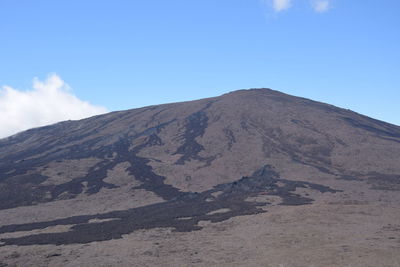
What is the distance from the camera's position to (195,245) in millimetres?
31484

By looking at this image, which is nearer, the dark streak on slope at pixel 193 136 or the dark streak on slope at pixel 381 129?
the dark streak on slope at pixel 193 136

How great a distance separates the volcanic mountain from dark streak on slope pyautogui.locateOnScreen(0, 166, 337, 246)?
21cm

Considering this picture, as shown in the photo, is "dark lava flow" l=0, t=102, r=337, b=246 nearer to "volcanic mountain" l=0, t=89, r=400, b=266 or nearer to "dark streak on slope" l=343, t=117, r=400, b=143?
"volcanic mountain" l=0, t=89, r=400, b=266

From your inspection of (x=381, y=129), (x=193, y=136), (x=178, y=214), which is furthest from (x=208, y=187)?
(x=381, y=129)

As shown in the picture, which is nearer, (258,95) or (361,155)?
(361,155)

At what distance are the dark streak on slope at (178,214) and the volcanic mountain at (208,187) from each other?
0.69 ft

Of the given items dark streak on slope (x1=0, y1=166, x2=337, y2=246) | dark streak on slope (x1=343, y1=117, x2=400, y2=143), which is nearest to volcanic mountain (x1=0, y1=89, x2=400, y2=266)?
dark streak on slope (x1=0, y1=166, x2=337, y2=246)

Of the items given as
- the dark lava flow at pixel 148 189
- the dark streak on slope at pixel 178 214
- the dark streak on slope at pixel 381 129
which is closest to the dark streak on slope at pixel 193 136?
the dark lava flow at pixel 148 189

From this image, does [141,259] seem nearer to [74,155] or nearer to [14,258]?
[14,258]

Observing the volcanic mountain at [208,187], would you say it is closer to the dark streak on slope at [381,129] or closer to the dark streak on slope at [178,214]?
the dark streak on slope at [178,214]

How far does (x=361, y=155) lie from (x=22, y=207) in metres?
61.1

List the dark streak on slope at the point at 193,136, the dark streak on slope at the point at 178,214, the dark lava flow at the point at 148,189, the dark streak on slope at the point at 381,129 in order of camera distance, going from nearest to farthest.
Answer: the dark streak on slope at the point at 178,214 < the dark lava flow at the point at 148,189 < the dark streak on slope at the point at 193,136 < the dark streak on slope at the point at 381,129

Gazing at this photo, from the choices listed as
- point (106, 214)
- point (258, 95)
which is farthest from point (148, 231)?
point (258, 95)

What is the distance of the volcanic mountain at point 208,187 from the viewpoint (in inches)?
1188
